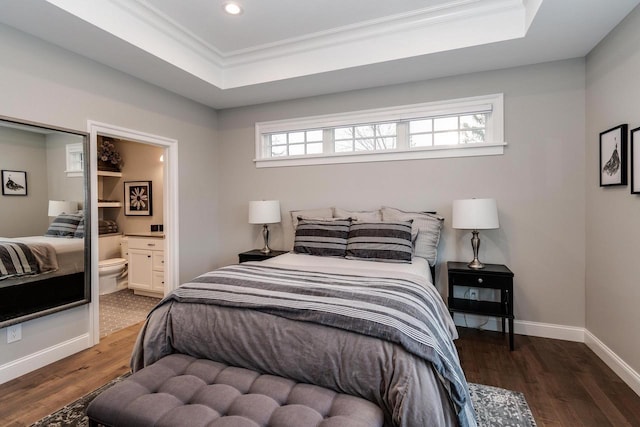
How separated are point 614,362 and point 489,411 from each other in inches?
48.6

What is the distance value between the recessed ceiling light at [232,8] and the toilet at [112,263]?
11.5ft

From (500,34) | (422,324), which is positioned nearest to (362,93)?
(500,34)

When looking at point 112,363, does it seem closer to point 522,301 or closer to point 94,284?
point 94,284

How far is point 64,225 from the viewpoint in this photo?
8.66 ft

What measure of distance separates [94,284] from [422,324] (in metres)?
2.82

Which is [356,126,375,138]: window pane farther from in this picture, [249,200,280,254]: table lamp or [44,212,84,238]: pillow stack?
[44,212,84,238]: pillow stack

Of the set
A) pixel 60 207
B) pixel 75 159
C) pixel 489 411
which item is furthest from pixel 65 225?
pixel 489 411

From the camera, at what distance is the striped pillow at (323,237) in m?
3.10

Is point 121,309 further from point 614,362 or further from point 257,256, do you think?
point 614,362

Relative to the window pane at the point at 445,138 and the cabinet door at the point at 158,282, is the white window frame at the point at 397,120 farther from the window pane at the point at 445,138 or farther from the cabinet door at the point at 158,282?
the cabinet door at the point at 158,282

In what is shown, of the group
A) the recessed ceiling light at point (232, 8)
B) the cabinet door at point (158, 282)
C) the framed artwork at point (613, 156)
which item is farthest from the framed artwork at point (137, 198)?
the framed artwork at point (613, 156)

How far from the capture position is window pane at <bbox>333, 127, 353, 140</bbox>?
3.77 meters

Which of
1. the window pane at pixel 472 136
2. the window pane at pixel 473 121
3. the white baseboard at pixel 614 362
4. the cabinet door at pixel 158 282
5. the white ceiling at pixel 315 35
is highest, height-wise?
the white ceiling at pixel 315 35

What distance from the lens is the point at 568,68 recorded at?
2.89 meters
